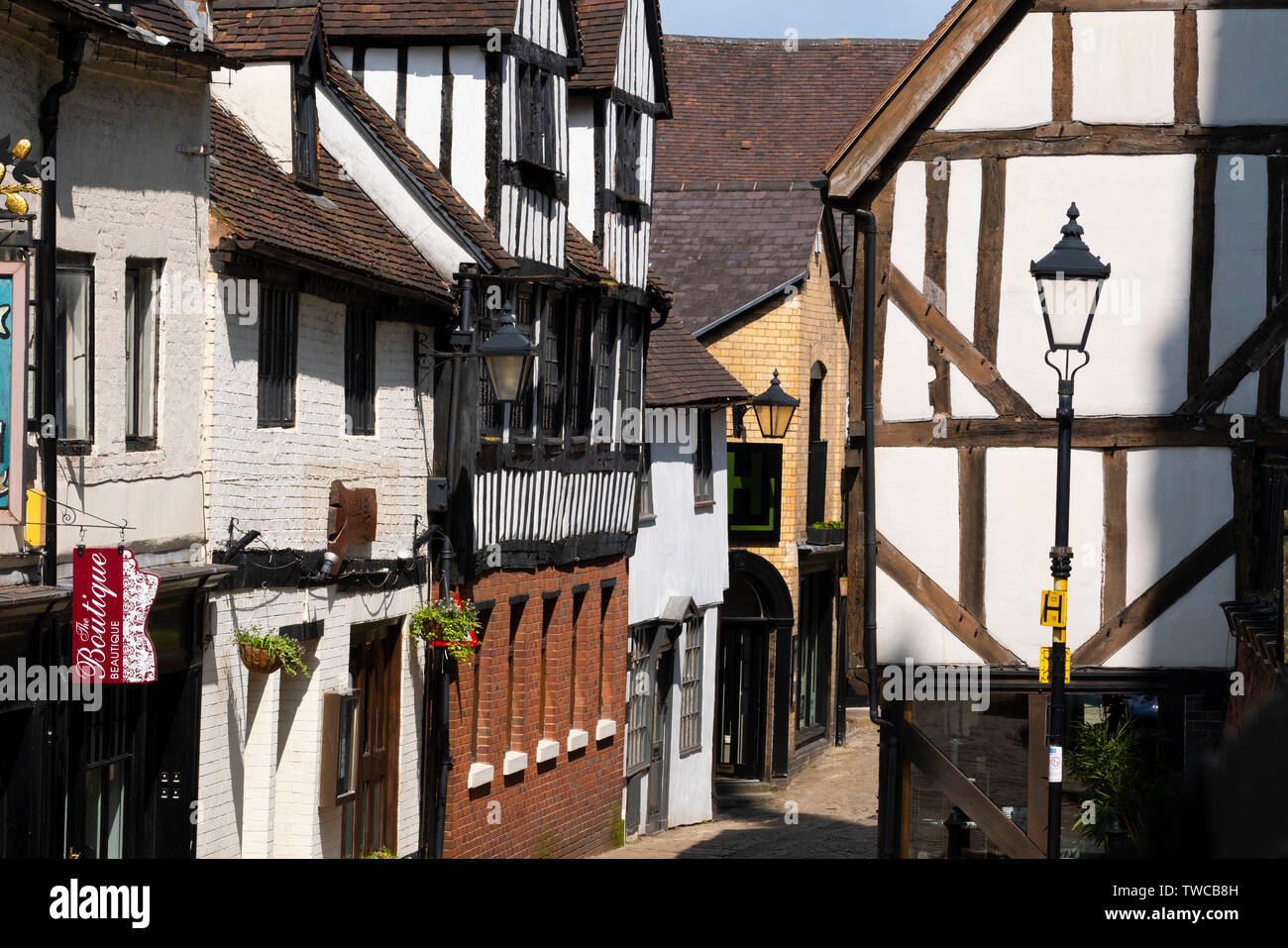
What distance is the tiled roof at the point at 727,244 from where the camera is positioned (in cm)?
2870

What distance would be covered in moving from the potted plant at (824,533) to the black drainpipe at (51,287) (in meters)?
19.8

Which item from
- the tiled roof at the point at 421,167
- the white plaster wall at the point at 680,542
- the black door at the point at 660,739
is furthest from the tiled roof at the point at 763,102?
the tiled roof at the point at 421,167

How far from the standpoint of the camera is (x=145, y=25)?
11.7 meters

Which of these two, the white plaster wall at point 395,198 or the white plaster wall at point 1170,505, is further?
the white plaster wall at point 395,198

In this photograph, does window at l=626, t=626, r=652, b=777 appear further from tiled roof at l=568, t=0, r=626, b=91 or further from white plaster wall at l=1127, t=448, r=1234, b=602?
white plaster wall at l=1127, t=448, r=1234, b=602

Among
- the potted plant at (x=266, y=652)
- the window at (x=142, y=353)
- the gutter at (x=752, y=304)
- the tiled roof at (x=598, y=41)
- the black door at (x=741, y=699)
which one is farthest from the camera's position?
the black door at (x=741, y=699)

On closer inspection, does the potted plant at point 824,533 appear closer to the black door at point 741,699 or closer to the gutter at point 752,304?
the black door at point 741,699

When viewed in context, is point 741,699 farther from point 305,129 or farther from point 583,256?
point 305,129

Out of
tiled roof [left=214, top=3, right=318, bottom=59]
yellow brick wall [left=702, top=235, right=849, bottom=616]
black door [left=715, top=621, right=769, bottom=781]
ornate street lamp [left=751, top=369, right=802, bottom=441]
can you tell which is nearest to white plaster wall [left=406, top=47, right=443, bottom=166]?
tiled roof [left=214, top=3, right=318, bottom=59]

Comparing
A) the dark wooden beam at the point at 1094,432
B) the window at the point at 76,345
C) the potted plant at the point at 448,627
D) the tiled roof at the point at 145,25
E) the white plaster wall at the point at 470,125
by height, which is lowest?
the potted plant at the point at 448,627

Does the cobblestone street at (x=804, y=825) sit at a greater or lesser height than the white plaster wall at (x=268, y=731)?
lesser

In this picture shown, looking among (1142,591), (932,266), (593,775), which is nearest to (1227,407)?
(1142,591)

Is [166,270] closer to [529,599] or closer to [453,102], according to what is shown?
[453,102]

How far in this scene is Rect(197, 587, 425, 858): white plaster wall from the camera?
12.6m
